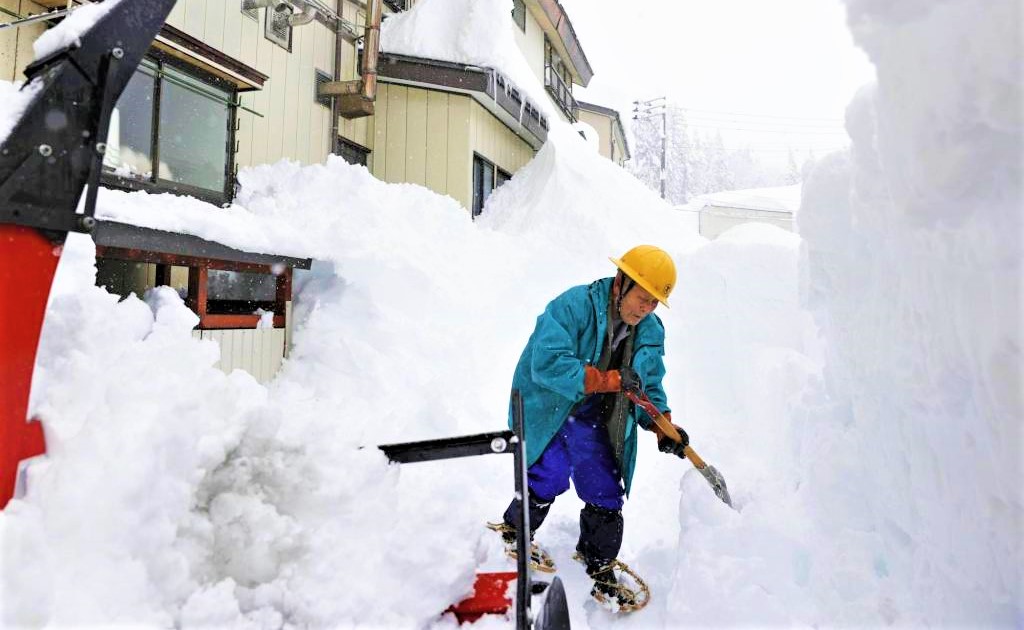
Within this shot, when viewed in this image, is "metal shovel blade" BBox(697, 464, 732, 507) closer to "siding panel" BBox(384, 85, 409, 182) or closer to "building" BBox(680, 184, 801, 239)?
"siding panel" BBox(384, 85, 409, 182)

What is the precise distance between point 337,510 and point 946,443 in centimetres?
198

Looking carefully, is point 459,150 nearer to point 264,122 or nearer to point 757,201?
point 264,122

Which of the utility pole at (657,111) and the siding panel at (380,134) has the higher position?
the utility pole at (657,111)

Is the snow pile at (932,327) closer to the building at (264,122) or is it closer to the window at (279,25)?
the building at (264,122)

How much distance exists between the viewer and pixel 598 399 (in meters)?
3.55

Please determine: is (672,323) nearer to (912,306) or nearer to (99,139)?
(912,306)

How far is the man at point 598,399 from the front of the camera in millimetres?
3213

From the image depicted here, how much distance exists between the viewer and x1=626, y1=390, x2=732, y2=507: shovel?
3.30 metres

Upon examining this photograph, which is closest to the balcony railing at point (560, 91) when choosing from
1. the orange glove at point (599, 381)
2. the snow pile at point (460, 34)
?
the snow pile at point (460, 34)

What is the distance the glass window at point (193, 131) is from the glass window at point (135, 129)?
16cm

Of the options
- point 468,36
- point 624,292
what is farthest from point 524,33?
point 624,292

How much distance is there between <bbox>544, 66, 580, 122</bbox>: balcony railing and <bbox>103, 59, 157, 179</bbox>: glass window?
11881mm

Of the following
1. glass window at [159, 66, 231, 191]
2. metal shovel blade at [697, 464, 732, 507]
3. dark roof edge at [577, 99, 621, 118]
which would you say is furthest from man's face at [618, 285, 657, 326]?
dark roof edge at [577, 99, 621, 118]

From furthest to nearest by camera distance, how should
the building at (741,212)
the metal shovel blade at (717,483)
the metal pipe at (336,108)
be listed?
the building at (741,212) < the metal pipe at (336,108) < the metal shovel blade at (717,483)
